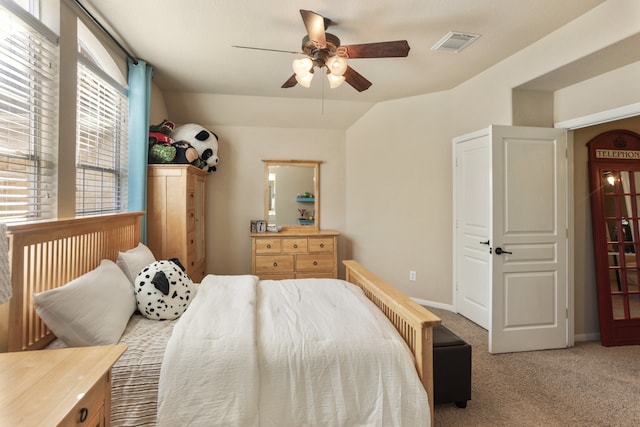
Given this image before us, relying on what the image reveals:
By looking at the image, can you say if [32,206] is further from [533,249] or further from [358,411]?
[533,249]

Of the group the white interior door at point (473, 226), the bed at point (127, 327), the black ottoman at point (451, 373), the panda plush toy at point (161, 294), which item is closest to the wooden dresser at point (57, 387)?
the bed at point (127, 327)

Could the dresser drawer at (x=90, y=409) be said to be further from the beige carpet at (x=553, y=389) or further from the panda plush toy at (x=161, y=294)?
the beige carpet at (x=553, y=389)

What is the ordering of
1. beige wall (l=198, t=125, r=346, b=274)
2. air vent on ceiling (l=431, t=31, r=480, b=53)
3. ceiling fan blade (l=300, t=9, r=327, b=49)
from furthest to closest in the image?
1. beige wall (l=198, t=125, r=346, b=274)
2. air vent on ceiling (l=431, t=31, r=480, b=53)
3. ceiling fan blade (l=300, t=9, r=327, b=49)

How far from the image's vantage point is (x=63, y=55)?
192 centimetres

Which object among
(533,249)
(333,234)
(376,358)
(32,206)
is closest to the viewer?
(376,358)

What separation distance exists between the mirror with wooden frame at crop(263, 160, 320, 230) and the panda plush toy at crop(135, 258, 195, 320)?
2.40 m

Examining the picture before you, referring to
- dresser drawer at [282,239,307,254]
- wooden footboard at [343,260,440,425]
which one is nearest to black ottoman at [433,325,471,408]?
wooden footboard at [343,260,440,425]

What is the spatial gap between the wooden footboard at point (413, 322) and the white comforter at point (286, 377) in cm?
7

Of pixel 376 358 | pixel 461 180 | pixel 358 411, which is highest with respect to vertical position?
pixel 461 180

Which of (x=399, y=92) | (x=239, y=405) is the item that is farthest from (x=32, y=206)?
(x=399, y=92)

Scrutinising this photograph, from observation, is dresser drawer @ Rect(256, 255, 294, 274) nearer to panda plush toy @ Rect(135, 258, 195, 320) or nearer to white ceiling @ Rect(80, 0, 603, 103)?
panda plush toy @ Rect(135, 258, 195, 320)

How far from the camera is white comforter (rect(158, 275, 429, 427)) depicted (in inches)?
53.4

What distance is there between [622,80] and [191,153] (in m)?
3.68

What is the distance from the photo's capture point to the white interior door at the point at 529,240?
263 cm
